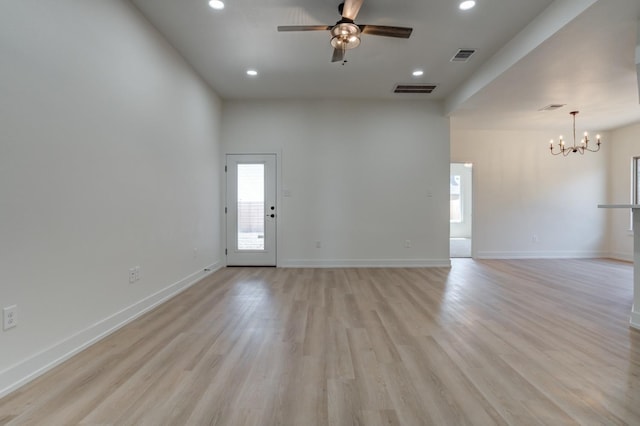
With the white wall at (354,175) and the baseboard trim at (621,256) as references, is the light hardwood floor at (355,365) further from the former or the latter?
Answer: the baseboard trim at (621,256)

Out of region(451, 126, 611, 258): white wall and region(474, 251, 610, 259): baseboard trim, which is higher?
region(451, 126, 611, 258): white wall

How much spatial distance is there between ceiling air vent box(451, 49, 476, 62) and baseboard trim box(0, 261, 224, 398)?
15.1 feet

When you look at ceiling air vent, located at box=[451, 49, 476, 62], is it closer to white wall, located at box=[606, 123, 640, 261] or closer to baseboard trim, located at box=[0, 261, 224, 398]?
baseboard trim, located at box=[0, 261, 224, 398]

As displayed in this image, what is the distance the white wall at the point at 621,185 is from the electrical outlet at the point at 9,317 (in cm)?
929

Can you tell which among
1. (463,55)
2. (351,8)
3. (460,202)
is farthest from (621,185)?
(351,8)

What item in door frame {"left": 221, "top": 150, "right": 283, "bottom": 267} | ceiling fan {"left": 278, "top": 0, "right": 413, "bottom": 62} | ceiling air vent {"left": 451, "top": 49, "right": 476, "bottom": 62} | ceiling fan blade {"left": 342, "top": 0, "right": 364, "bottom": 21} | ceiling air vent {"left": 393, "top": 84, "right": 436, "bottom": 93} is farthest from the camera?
door frame {"left": 221, "top": 150, "right": 283, "bottom": 267}

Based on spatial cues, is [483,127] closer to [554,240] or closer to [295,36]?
[554,240]

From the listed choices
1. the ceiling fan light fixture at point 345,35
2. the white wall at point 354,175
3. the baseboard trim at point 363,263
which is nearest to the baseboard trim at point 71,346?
the baseboard trim at point 363,263

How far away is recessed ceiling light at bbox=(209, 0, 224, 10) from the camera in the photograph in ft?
9.29

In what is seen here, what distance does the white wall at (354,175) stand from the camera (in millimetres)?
5445

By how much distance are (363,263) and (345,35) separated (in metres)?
3.74

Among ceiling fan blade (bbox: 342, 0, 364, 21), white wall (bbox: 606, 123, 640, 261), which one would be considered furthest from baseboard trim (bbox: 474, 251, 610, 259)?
ceiling fan blade (bbox: 342, 0, 364, 21)

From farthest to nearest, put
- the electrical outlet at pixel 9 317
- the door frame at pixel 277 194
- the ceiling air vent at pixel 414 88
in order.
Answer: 1. the door frame at pixel 277 194
2. the ceiling air vent at pixel 414 88
3. the electrical outlet at pixel 9 317

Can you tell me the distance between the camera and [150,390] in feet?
5.70
